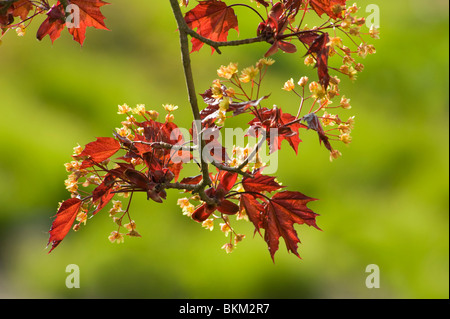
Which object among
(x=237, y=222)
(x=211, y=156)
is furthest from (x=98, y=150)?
(x=237, y=222)

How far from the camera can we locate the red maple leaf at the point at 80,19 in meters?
0.63

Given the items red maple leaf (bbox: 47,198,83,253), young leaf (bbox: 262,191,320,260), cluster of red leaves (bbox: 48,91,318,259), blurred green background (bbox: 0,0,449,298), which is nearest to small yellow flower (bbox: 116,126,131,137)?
cluster of red leaves (bbox: 48,91,318,259)

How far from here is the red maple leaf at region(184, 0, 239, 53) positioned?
666 mm

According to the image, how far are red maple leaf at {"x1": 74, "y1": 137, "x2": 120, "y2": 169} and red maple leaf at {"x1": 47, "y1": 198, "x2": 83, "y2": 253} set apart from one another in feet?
0.17

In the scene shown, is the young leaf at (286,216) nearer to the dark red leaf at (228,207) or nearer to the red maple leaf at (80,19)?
the dark red leaf at (228,207)

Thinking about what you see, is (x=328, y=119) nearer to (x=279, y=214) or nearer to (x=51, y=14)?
(x=279, y=214)

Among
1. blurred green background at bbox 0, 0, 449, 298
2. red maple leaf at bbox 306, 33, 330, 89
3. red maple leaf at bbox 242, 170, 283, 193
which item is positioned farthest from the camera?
blurred green background at bbox 0, 0, 449, 298

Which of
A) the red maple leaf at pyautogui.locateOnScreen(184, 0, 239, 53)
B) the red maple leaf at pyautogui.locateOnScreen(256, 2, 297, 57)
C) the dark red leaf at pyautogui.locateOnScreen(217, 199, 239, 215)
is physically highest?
the red maple leaf at pyautogui.locateOnScreen(184, 0, 239, 53)

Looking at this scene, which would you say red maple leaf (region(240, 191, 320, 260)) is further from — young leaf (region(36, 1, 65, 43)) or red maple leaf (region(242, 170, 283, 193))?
young leaf (region(36, 1, 65, 43))

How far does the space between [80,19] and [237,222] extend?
1.20 metres

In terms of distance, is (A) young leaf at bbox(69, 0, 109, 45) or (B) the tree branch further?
(A) young leaf at bbox(69, 0, 109, 45)

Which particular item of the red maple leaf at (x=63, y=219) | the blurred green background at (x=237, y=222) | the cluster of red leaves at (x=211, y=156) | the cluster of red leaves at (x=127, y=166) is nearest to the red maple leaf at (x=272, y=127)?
the cluster of red leaves at (x=211, y=156)

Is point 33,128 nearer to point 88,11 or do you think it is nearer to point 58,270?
point 58,270

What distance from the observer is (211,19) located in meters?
0.68
